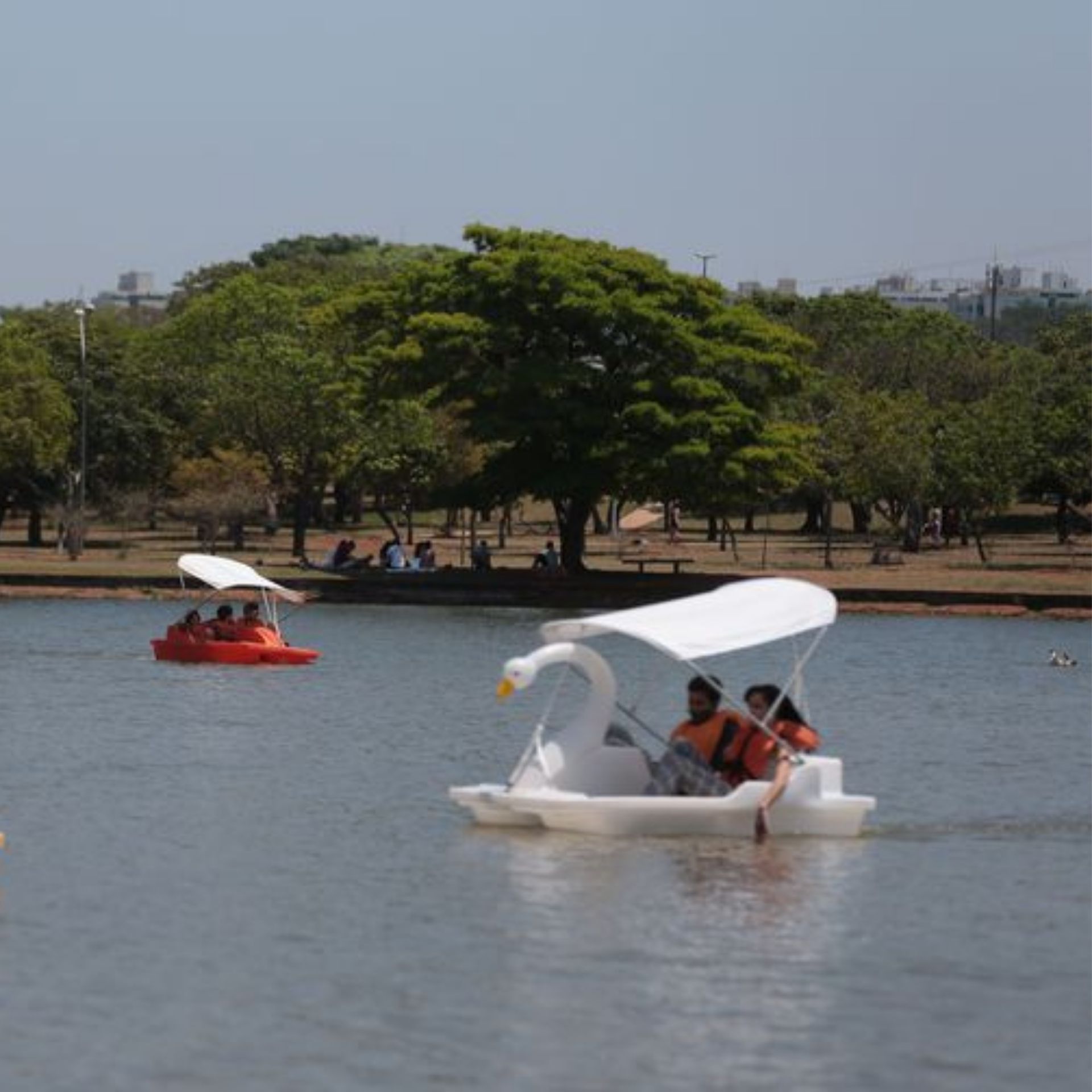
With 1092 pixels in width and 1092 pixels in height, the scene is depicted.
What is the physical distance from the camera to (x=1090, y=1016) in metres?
22.5

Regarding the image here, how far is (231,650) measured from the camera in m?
53.8

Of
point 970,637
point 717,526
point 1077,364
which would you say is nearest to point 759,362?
point 970,637

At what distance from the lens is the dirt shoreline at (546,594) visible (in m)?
70.9

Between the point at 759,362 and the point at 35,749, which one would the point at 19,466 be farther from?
the point at 35,749

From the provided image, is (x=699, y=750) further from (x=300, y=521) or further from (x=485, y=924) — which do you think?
(x=300, y=521)

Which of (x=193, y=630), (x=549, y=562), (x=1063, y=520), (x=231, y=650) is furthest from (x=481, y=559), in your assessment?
(x=1063, y=520)

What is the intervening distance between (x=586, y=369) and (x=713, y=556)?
15.2 metres

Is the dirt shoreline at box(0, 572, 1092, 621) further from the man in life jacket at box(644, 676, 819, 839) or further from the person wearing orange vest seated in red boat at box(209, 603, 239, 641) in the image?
the man in life jacket at box(644, 676, 819, 839)

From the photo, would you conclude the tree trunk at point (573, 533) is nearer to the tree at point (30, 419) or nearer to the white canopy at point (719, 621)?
the tree at point (30, 419)

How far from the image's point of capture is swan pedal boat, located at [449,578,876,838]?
29.6m

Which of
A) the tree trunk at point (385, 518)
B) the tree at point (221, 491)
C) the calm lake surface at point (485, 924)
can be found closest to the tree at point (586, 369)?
the tree trunk at point (385, 518)

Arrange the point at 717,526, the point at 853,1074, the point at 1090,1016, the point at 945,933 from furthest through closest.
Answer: the point at 717,526, the point at 945,933, the point at 1090,1016, the point at 853,1074

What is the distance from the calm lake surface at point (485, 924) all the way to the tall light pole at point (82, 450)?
42.7 meters

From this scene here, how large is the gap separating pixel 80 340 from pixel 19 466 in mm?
8234
